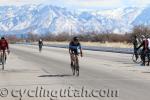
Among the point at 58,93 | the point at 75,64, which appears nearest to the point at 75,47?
the point at 75,64

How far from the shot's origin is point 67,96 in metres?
15.0

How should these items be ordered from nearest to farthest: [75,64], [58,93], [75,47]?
[58,93], [75,47], [75,64]

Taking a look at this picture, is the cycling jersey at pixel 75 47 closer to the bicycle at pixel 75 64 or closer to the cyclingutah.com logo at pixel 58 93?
the bicycle at pixel 75 64

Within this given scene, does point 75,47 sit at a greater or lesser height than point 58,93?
greater

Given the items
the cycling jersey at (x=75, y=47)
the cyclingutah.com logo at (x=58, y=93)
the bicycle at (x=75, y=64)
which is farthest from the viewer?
the bicycle at (x=75, y=64)

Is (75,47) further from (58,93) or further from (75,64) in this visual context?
(58,93)

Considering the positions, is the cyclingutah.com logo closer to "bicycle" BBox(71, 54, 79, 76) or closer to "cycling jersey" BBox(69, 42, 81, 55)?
"cycling jersey" BBox(69, 42, 81, 55)

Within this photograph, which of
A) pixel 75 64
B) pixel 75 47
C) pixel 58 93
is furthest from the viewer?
pixel 75 64

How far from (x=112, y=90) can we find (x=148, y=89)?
3.86 ft

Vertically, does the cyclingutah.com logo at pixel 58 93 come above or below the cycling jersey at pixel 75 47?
below

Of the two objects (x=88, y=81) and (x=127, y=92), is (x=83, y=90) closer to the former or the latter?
(x=127, y=92)

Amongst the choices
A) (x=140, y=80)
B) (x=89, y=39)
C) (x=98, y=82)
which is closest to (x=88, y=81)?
(x=98, y=82)

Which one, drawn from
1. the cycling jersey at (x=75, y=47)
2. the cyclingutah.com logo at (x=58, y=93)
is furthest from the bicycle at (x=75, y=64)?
the cyclingutah.com logo at (x=58, y=93)

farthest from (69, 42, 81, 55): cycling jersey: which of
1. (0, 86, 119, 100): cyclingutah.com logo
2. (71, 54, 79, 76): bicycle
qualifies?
(0, 86, 119, 100): cyclingutah.com logo
